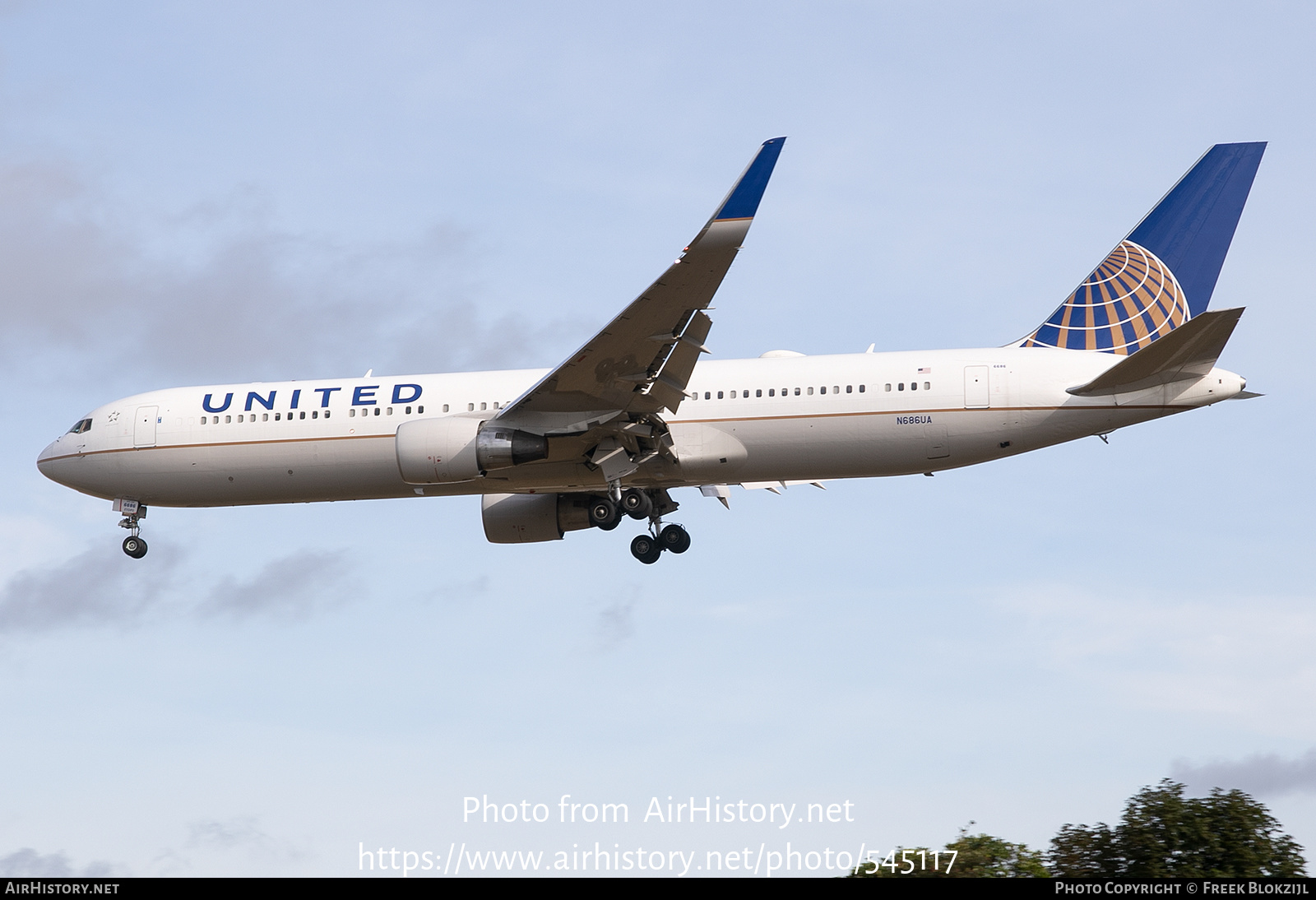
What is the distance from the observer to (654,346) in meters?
24.6

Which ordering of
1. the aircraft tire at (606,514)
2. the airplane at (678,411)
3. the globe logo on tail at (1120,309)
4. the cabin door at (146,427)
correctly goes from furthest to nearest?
the cabin door at (146,427), the aircraft tire at (606,514), the globe logo on tail at (1120,309), the airplane at (678,411)

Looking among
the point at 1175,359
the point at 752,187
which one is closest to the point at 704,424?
the point at 752,187

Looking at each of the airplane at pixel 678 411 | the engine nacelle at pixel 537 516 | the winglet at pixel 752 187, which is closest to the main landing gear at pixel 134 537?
the airplane at pixel 678 411

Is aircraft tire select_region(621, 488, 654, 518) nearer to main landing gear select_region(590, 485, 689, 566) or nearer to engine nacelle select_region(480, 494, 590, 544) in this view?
main landing gear select_region(590, 485, 689, 566)

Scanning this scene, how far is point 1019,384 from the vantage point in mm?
25812

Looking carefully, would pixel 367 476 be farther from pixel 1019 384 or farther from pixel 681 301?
pixel 1019 384

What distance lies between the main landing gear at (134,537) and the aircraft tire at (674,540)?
35.0 feet

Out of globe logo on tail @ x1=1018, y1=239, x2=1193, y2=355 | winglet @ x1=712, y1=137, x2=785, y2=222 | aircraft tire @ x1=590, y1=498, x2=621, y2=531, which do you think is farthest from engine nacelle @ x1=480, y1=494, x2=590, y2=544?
winglet @ x1=712, y1=137, x2=785, y2=222

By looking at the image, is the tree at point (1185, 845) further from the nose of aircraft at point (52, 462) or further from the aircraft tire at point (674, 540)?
the nose of aircraft at point (52, 462)

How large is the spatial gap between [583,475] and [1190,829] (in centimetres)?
1197

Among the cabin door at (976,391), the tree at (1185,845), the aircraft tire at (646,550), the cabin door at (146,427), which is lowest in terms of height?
the tree at (1185,845)

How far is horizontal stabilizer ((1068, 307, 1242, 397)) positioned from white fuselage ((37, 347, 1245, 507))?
0.21m

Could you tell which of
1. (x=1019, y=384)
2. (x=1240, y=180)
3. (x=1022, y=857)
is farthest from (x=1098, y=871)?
(x=1240, y=180)

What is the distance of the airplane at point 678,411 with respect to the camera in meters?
25.1
